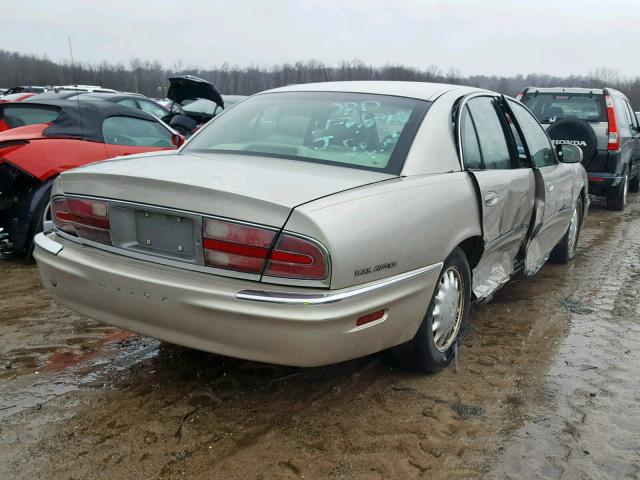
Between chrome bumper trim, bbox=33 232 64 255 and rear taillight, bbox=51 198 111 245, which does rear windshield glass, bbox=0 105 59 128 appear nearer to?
chrome bumper trim, bbox=33 232 64 255

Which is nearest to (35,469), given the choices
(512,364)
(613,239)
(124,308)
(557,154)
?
(124,308)

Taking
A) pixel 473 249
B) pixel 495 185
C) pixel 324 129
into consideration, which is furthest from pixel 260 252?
pixel 495 185

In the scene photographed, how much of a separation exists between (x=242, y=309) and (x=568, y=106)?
342 inches

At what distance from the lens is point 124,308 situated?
9.01 feet

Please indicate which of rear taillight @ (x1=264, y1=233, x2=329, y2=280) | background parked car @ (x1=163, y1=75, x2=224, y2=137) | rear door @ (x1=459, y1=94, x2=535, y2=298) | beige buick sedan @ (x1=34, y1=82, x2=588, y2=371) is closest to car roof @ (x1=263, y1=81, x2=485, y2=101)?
beige buick sedan @ (x1=34, y1=82, x2=588, y2=371)

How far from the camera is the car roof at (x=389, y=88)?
3625 mm

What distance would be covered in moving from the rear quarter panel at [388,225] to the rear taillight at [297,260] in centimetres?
4

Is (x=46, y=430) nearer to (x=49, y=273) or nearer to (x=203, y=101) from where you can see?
(x=49, y=273)

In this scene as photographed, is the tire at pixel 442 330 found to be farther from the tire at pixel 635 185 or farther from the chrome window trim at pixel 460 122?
the tire at pixel 635 185

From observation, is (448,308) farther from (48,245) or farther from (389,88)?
(48,245)

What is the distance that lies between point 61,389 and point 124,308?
705 mm

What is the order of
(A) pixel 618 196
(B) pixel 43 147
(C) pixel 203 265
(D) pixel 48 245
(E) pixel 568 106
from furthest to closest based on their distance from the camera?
(A) pixel 618 196 → (E) pixel 568 106 → (B) pixel 43 147 → (D) pixel 48 245 → (C) pixel 203 265

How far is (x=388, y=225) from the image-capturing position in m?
2.66

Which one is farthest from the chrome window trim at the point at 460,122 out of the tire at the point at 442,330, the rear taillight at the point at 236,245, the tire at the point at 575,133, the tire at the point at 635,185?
the tire at the point at 635,185
